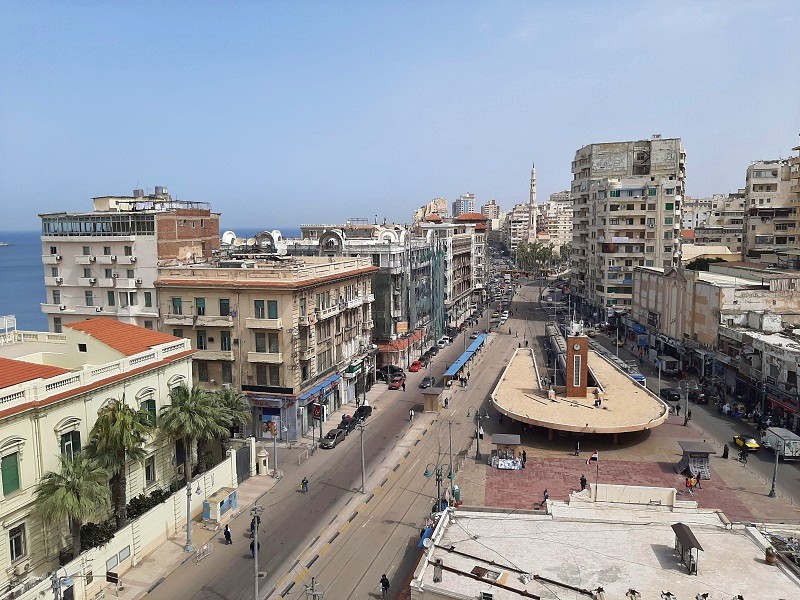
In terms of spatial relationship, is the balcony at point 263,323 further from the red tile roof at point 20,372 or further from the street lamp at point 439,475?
the red tile roof at point 20,372

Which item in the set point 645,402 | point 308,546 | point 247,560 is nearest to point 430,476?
point 308,546

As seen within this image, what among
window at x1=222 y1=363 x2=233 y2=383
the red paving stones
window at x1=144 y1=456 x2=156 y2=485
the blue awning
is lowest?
the red paving stones

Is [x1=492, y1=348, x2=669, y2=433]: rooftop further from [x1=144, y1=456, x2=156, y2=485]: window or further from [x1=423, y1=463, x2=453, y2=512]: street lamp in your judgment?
[x1=144, y1=456, x2=156, y2=485]: window

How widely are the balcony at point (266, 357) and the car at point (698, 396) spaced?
45655 mm

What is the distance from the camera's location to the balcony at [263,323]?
2151 inches

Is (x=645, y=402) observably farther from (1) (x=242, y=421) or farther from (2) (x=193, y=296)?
(2) (x=193, y=296)

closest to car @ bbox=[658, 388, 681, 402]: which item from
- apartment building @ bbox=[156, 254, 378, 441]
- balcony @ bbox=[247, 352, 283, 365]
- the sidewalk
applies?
apartment building @ bbox=[156, 254, 378, 441]

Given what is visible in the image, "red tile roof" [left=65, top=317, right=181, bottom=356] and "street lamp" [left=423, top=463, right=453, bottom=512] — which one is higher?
"red tile roof" [left=65, top=317, right=181, bottom=356]

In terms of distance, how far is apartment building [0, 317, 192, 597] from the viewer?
29844 millimetres

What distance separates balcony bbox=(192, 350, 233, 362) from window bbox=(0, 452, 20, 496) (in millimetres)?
26449

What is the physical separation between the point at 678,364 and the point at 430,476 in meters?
48.8

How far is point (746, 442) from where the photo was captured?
172ft

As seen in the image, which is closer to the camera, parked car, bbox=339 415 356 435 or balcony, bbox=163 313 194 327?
balcony, bbox=163 313 194 327

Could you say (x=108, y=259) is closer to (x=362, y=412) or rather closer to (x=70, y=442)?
(x=362, y=412)
